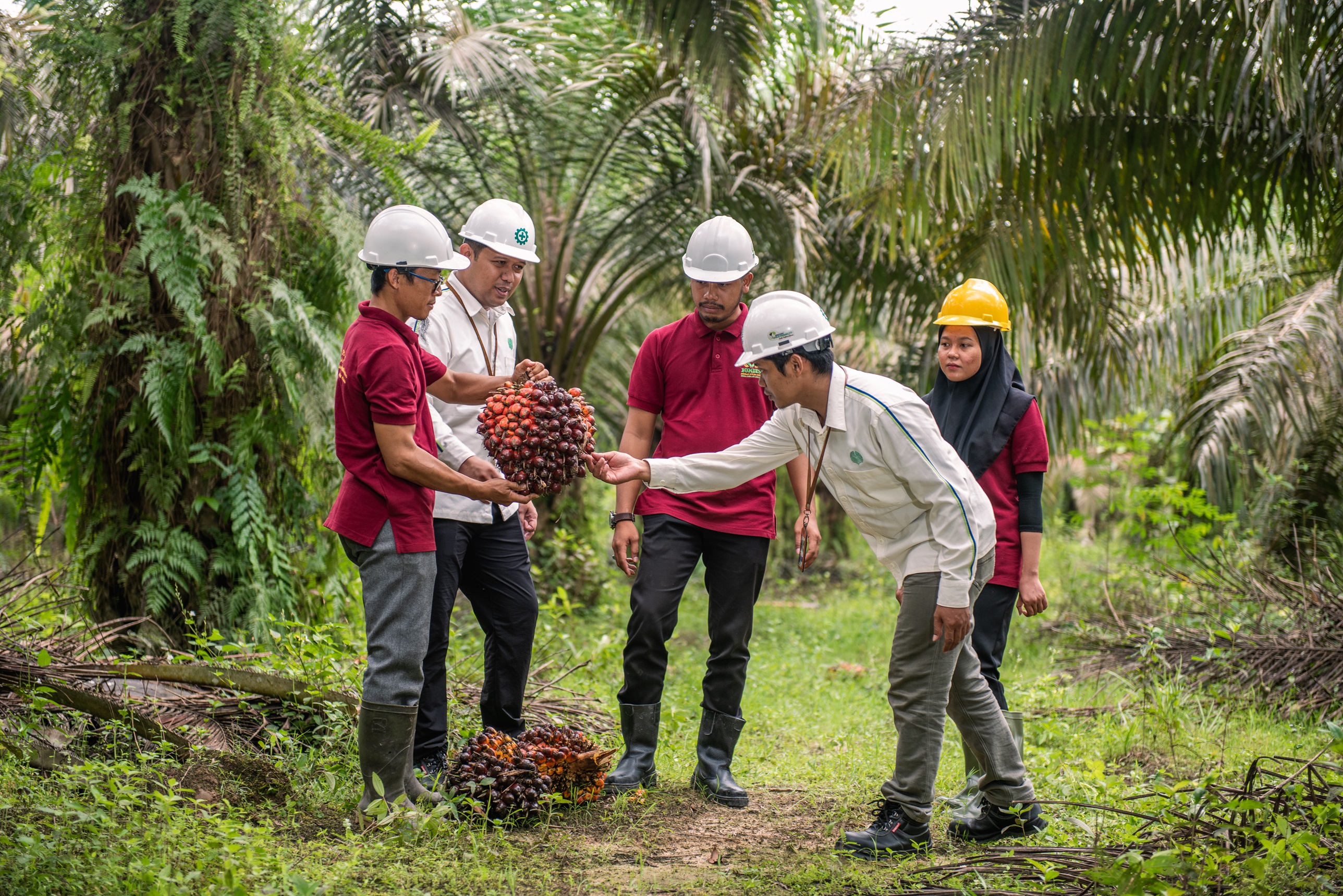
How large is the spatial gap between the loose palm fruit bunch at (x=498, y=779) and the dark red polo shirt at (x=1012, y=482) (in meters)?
1.91

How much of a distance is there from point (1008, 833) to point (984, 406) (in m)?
1.62

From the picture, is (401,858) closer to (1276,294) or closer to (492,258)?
(492,258)

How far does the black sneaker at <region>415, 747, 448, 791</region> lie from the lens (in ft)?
13.3

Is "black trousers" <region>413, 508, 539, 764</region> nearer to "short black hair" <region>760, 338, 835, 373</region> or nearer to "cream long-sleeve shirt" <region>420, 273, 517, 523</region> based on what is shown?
"cream long-sleeve shirt" <region>420, 273, 517, 523</region>

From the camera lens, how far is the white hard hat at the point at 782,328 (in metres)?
3.70

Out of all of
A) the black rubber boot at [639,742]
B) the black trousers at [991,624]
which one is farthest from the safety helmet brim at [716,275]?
the black rubber boot at [639,742]

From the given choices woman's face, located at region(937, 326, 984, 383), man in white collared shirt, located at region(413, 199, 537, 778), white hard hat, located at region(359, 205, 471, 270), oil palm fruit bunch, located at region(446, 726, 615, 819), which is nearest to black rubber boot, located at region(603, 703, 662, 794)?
oil palm fruit bunch, located at region(446, 726, 615, 819)

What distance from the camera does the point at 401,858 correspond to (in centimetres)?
338

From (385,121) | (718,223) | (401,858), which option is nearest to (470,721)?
(401,858)

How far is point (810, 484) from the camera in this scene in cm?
418

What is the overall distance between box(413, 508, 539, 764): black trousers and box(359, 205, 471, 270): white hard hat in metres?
0.96

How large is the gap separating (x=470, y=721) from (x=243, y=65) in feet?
11.9

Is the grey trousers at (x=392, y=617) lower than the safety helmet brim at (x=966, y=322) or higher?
lower

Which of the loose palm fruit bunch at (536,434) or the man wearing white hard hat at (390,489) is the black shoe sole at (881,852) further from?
the loose palm fruit bunch at (536,434)
